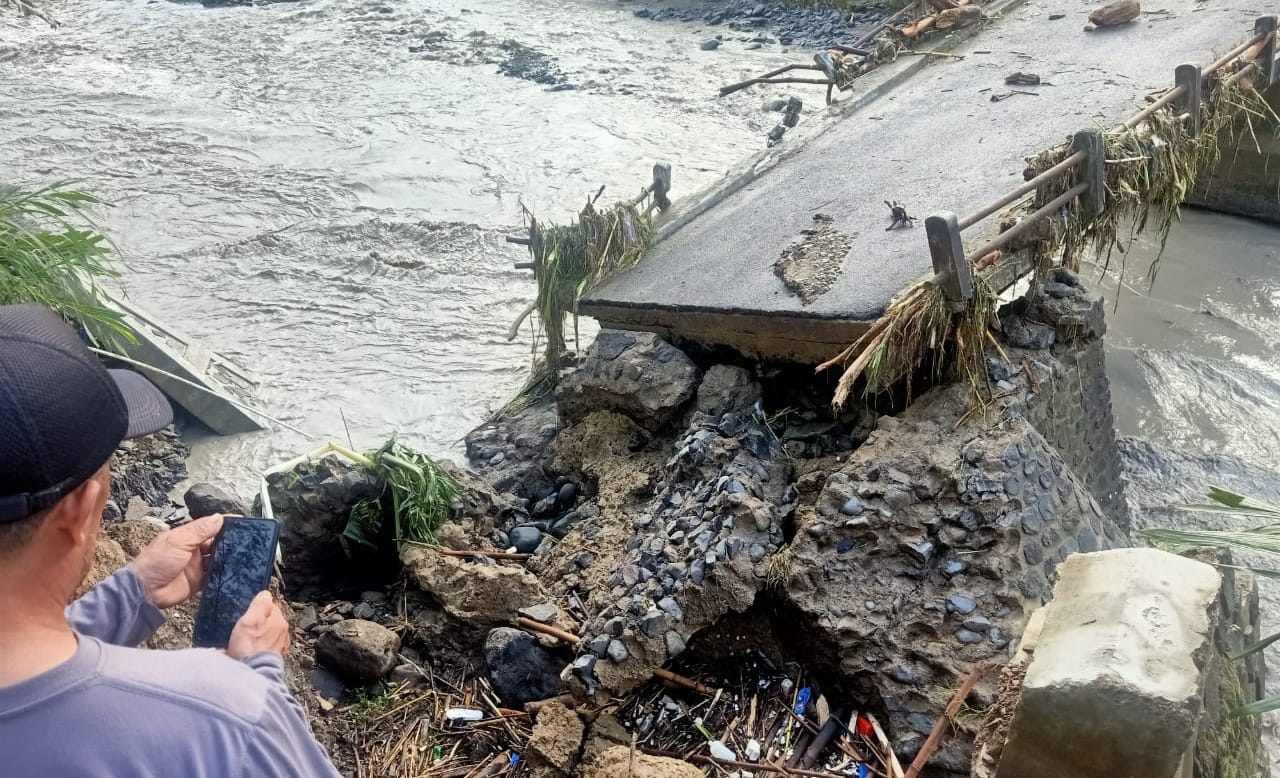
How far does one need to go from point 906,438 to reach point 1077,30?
5658 mm

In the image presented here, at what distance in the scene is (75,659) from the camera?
1.44 meters

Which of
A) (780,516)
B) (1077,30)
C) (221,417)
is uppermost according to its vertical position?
(1077,30)

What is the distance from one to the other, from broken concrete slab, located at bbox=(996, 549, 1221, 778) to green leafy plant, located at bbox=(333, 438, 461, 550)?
284 cm

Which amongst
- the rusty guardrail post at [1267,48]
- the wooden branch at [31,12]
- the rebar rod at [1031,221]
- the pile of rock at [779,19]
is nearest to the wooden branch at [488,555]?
the rebar rod at [1031,221]

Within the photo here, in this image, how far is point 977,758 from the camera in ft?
8.49

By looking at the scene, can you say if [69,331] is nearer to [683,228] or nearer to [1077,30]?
[683,228]

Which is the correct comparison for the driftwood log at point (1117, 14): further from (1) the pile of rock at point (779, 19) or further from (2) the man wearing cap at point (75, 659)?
(2) the man wearing cap at point (75, 659)

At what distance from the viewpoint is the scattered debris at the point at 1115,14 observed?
788 centimetres

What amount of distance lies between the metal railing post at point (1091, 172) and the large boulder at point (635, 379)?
77.1 inches

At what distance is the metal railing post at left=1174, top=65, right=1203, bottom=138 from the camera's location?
5.74m

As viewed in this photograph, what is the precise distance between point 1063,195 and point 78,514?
14.0 feet

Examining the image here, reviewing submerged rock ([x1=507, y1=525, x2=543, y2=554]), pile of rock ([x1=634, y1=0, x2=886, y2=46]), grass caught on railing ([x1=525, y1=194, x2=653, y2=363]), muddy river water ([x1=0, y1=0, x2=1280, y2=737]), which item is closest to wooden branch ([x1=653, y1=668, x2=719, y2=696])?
submerged rock ([x1=507, y1=525, x2=543, y2=554])

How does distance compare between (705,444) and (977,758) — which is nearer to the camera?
(977,758)

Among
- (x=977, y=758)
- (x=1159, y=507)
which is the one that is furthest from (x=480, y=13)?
(x=977, y=758)
